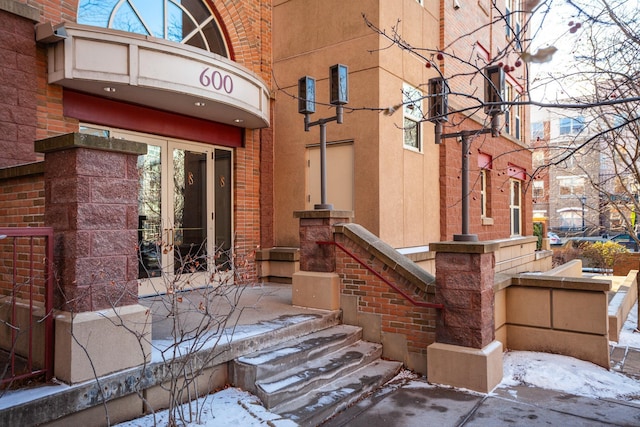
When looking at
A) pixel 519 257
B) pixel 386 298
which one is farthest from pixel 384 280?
pixel 519 257

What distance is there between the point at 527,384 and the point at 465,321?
3.49 feet

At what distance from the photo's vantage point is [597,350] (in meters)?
5.75

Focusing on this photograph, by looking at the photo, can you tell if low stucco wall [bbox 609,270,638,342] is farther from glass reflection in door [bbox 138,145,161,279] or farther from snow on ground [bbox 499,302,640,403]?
glass reflection in door [bbox 138,145,161,279]

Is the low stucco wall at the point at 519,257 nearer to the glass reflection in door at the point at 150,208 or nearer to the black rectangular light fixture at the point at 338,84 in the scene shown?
the black rectangular light fixture at the point at 338,84

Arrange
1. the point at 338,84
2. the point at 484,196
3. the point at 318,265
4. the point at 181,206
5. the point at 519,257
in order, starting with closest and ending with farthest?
the point at 338,84 → the point at 318,265 → the point at 181,206 → the point at 484,196 → the point at 519,257

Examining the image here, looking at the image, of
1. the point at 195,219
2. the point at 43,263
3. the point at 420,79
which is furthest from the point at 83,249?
the point at 420,79

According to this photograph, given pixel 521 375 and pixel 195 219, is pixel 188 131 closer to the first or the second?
pixel 195 219

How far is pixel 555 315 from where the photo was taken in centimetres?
597

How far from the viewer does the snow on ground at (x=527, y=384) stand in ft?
12.4

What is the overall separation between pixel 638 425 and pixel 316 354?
314cm

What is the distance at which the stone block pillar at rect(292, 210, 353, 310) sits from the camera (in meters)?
6.24

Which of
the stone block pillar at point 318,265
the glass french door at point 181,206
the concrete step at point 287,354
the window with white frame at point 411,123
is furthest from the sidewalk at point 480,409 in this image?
the window with white frame at point 411,123

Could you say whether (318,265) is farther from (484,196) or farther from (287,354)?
(484,196)

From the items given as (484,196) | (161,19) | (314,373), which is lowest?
(314,373)
